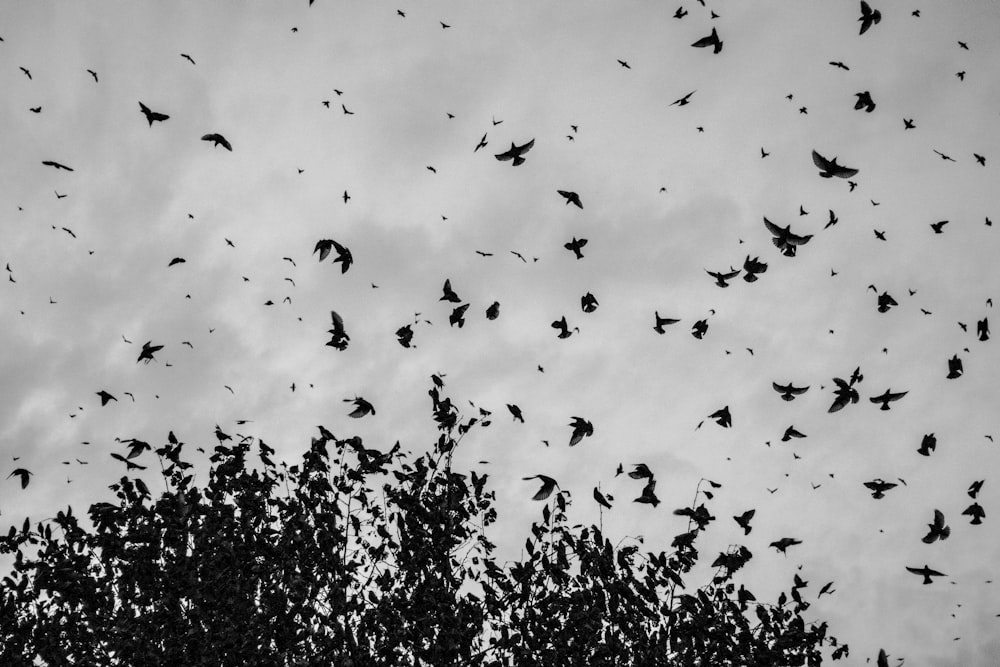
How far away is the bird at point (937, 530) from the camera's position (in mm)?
16059

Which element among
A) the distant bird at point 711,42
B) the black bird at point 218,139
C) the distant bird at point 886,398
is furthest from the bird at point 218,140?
the distant bird at point 886,398

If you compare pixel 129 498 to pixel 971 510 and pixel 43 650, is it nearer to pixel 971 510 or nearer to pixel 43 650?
pixel 43 650

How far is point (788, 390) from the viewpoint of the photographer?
1948cm

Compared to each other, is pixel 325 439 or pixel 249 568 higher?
pixel 325 439

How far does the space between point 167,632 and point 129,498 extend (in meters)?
4.81

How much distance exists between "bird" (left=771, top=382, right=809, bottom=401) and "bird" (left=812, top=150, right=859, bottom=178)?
6313mm

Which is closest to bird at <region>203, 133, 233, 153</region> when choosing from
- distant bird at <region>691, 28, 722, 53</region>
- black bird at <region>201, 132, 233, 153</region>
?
black bird at <region>201, 132, 233, 153</region>

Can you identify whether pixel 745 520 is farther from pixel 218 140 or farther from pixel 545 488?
pixel 218 140

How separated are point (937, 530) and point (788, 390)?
16.0ft

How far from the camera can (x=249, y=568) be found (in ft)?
63.2

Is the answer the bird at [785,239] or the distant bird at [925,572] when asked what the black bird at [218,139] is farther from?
the distant bird at [925,572]

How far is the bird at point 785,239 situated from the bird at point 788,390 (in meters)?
4.56

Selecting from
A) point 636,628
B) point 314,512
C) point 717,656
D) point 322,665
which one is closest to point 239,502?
point 314,512

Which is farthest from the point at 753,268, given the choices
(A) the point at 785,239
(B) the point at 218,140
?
(B) the point at 218,140
